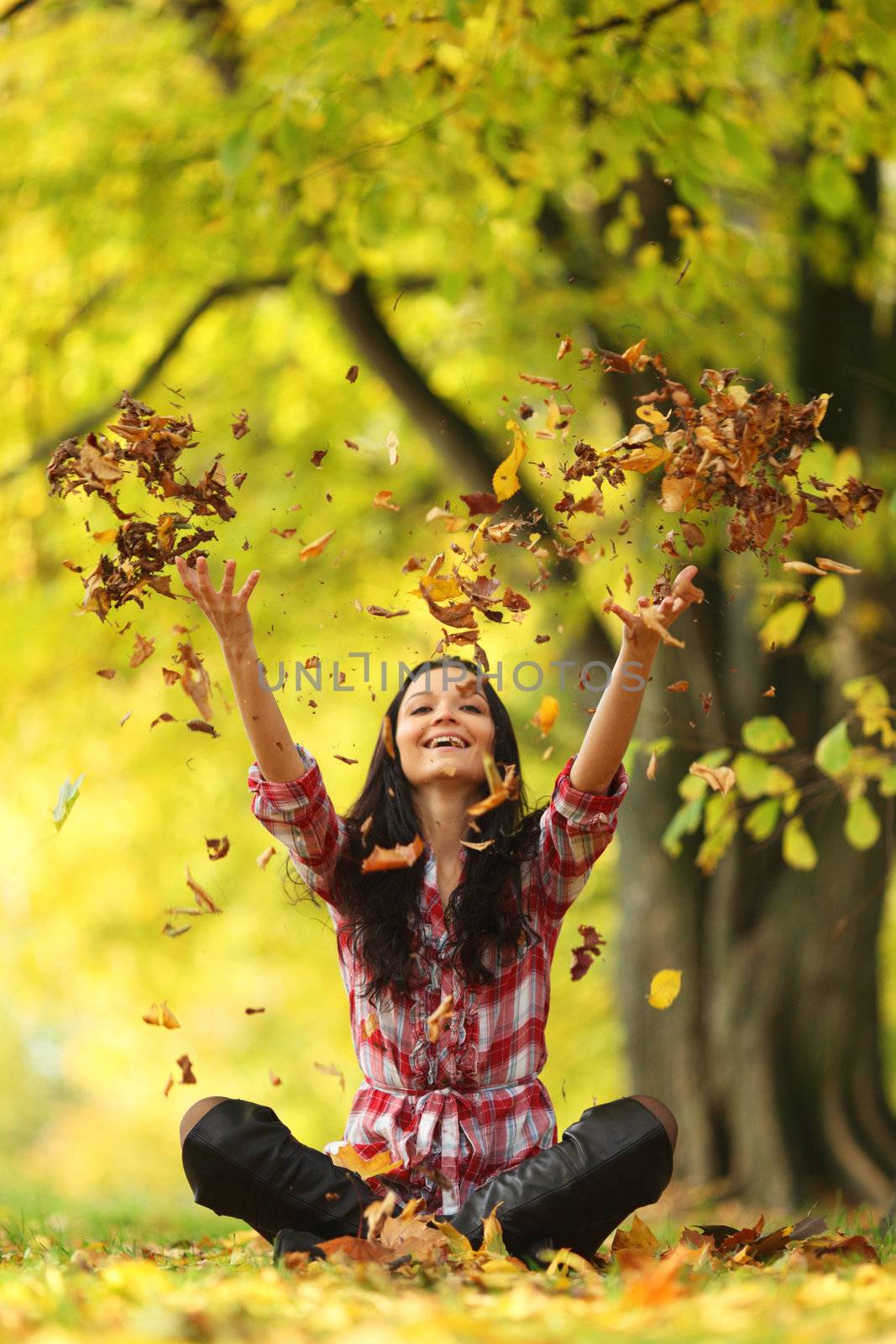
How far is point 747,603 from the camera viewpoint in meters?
6.17

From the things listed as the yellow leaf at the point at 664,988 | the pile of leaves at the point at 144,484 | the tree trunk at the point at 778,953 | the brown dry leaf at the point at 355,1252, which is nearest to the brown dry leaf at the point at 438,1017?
the brown dry leaf at the point at 355,1252

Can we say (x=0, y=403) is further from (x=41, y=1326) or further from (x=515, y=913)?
(x=41, y=1326)

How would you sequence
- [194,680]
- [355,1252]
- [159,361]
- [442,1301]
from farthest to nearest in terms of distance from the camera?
[159,361] → [194,680] → [355,1252] → [442,1301]

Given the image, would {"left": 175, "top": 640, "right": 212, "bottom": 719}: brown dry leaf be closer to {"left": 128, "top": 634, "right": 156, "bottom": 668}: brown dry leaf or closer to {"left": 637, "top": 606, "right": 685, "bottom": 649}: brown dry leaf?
{"left": 128, "top": 634, "right": 156, "bottom": 668}: brown dry leaf

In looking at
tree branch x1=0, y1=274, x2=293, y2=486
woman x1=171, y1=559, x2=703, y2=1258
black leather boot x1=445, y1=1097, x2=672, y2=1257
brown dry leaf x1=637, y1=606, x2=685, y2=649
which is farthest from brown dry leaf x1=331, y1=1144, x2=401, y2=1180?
tree branch x1=0, y1=274, x2=293, y2=486

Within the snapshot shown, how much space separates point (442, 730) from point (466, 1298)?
1.41 meters

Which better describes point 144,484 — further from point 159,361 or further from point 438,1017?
point 159,361

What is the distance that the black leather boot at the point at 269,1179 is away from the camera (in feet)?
9.45

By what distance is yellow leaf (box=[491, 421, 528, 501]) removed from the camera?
3105mm

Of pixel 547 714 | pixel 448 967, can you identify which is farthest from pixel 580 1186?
pixel 547 714

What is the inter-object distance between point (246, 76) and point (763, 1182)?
5.06 metres

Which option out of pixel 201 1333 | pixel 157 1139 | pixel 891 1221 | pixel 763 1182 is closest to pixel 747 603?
pixel 763 1182

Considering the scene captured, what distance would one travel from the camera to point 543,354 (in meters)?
6.00

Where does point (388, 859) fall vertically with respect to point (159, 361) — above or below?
below
